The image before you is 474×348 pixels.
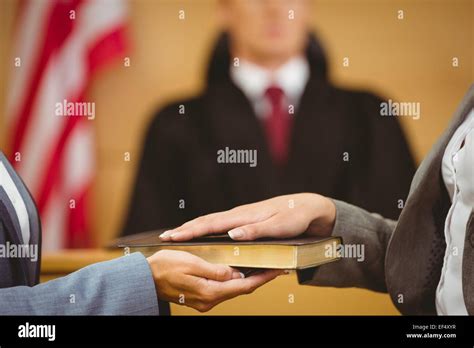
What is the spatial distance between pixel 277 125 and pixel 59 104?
15.7 inches

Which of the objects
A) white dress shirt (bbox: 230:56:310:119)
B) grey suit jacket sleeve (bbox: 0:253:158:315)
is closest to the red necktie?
white dress shirt (bbox: 230:56:310:119)

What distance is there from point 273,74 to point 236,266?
1.29 feet

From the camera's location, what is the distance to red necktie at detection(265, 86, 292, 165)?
1.13 metres

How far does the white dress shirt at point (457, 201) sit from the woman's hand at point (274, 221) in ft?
0.58

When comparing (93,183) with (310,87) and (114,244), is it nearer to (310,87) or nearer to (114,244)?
(114,244)

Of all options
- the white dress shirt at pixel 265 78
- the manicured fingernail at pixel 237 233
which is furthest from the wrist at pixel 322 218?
the white dress shirt at pixel 265 78

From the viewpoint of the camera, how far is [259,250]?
0.87 meters

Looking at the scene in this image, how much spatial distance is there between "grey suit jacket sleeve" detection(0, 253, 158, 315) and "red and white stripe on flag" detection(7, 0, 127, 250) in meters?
0.31

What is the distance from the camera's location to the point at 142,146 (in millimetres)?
1137

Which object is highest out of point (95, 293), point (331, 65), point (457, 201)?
point (331, 65)

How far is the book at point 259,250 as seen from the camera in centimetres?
85
